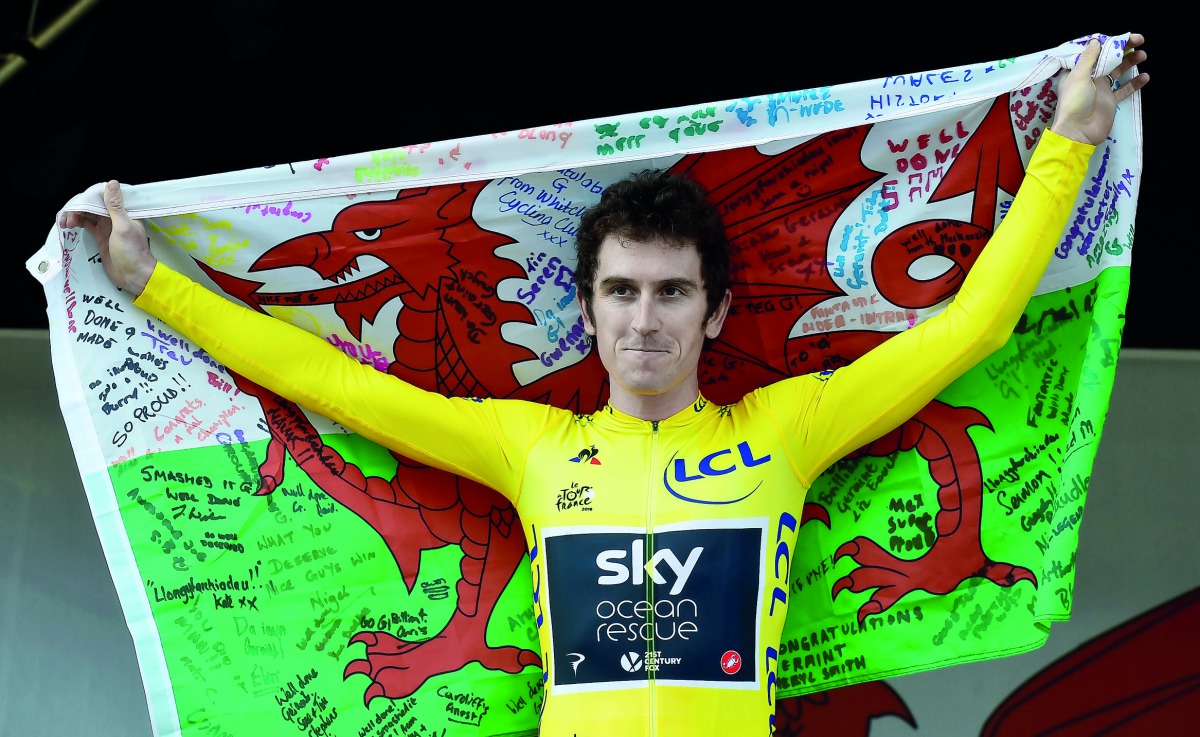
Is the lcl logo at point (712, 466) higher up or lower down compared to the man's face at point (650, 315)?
lower down

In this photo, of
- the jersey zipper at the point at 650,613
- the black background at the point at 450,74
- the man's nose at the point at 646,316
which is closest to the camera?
the jersey zipper at the point at 650,613

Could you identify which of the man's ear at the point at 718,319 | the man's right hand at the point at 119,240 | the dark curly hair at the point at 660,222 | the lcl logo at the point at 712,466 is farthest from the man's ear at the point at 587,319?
the man's right hand at the point at 119,240

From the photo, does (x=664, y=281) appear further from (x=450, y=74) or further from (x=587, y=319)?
(x=450, y=74)

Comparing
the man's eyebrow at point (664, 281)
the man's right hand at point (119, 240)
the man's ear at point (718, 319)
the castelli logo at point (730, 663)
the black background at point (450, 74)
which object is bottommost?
the castelli logo at point (730, 663)

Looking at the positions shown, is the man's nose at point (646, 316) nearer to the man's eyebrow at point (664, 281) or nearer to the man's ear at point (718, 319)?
the man's eyebrow at point (664, 281)

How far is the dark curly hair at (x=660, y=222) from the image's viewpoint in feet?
8.41

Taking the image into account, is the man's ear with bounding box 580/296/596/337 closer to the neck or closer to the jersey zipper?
the neck

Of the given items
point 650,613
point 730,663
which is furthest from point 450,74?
point 730,663

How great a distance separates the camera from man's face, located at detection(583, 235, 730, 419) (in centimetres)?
249

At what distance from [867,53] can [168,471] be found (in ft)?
8.05

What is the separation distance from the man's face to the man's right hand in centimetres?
101

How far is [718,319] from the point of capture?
2680 millimetres

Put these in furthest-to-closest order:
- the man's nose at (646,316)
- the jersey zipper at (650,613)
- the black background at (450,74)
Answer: the black background at (450,74) → the man's nose at (646,316) → the jersey zipper at (650,613)

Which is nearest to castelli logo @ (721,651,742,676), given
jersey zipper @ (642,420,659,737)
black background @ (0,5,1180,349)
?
jersey zipper @ (642,420,659,737)
